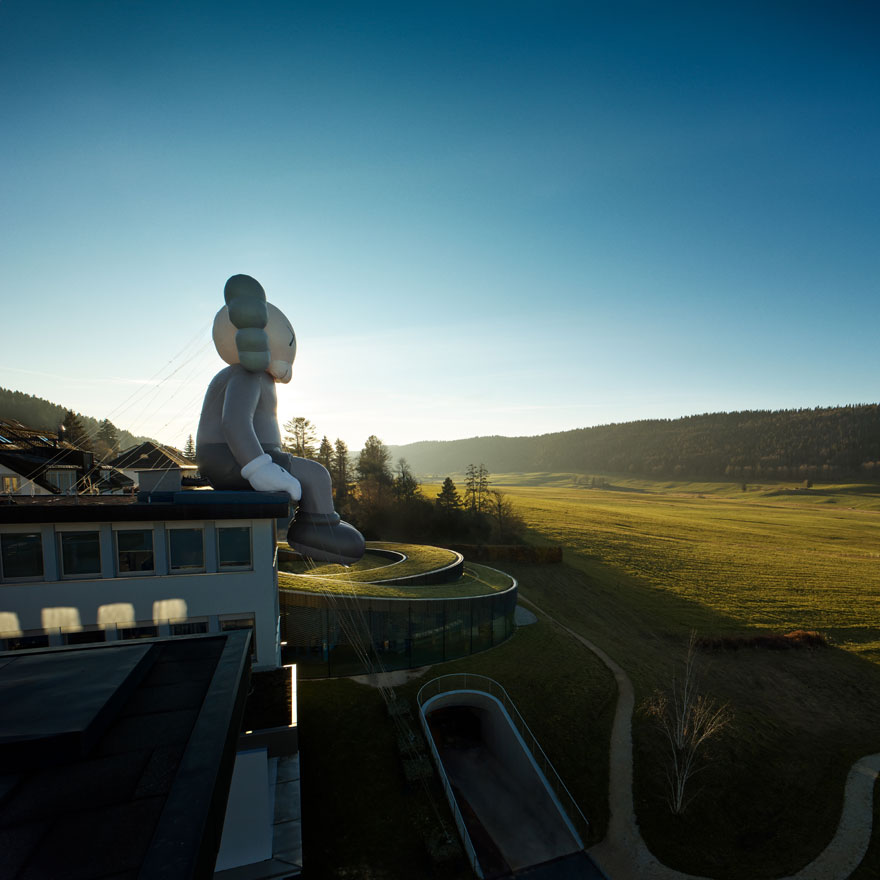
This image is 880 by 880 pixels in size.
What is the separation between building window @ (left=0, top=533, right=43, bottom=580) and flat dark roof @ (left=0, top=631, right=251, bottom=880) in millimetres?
7802

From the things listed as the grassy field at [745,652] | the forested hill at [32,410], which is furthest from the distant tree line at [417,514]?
the forested hill at [32,410]

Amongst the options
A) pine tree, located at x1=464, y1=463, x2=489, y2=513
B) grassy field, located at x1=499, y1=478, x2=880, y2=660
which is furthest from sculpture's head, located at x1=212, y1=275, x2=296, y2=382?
pine tree, located at x1=464, y1=463, x2=489, y2=513

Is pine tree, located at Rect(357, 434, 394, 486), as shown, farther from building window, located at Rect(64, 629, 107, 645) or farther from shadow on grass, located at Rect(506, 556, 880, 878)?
building window, located at Rect(64, 629, 107, 645)

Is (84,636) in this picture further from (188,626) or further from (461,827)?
(461,827)

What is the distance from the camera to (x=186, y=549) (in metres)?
15.3

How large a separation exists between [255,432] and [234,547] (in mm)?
4455

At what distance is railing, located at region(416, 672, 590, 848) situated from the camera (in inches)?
647

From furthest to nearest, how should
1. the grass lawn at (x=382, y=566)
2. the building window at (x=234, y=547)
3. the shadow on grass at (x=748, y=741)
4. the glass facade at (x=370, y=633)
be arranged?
the grass lawn at (x=382, y=566), the glass facade at (x=370, y=633), the shadow on grass at (x=748, y=741), the building window at (x=234, y=547)

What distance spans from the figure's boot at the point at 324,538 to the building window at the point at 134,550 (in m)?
5.09

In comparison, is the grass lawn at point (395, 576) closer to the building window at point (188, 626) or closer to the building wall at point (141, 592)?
the building wall at point (141, 592)

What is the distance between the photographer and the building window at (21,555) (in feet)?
46.4

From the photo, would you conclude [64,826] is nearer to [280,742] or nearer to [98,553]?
[280,742]

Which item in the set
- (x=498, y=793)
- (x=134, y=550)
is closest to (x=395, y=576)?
(x=498, y=793)

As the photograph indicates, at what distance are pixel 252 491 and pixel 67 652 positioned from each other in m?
6.18
